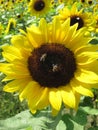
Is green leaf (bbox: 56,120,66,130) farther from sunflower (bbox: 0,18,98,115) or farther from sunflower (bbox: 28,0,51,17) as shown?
sunflower (bbox: 28,0,51,17)

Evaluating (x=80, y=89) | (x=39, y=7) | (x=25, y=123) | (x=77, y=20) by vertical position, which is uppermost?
(x=80, y=89)

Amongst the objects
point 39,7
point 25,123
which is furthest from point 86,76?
point 39,7

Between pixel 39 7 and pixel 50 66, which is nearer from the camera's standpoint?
pixel 50 66

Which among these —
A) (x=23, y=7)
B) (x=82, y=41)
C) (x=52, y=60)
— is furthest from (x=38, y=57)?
(x=23, y=7)

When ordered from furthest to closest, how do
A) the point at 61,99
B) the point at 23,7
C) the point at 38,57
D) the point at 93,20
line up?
the point at 23,7, the point at 93,20, the point at 38,57, the point at 61,99

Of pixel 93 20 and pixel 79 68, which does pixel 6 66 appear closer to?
pixel 79 68

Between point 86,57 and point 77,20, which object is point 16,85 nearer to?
point 86,57

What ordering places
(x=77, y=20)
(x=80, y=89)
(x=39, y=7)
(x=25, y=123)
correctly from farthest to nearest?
(x=39, y=7)
(x=77, y=20)
(x=25, y=123)
(x=80, y=89)

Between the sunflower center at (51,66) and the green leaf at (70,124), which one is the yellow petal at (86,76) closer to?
the sunflower center at (51,66)
